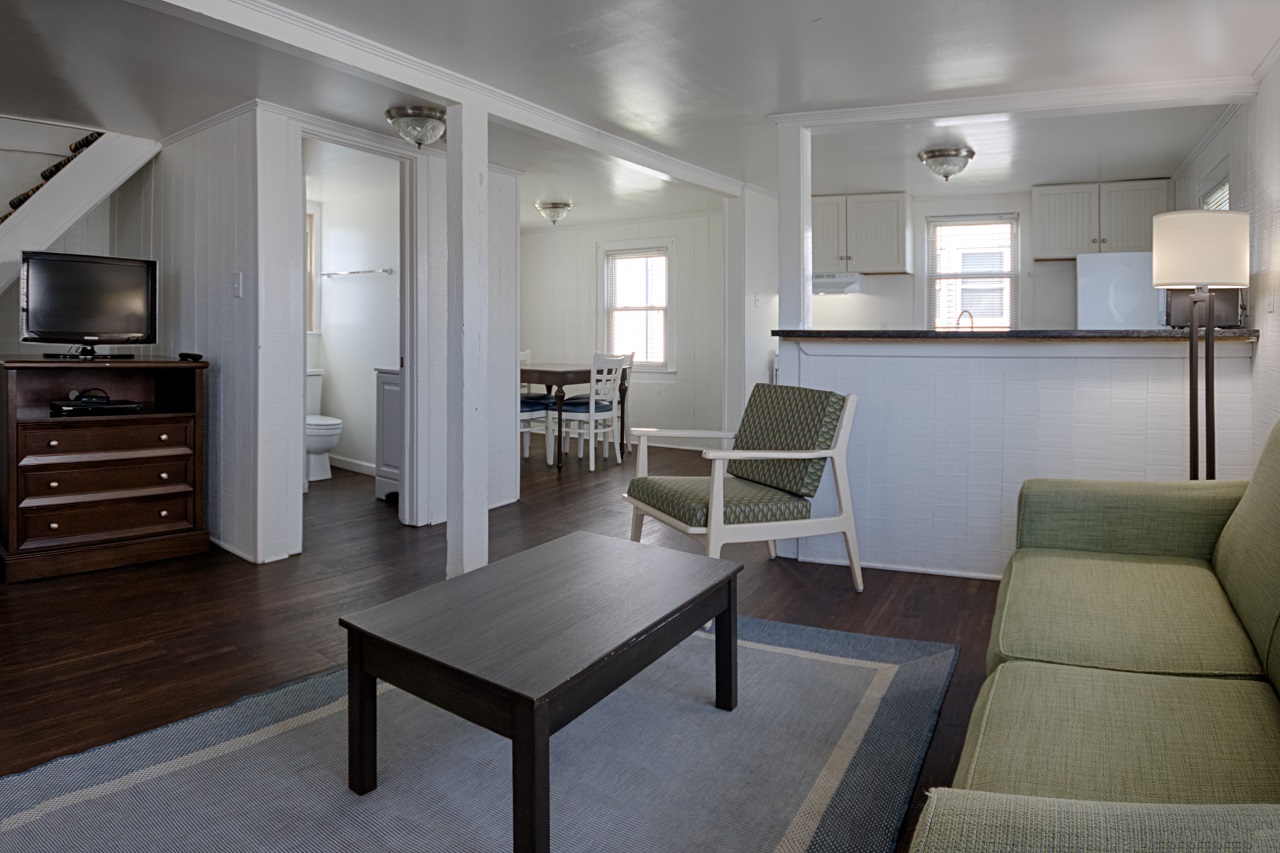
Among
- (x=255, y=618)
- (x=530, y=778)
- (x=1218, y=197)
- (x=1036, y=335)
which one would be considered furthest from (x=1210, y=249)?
(x=255, y=618)

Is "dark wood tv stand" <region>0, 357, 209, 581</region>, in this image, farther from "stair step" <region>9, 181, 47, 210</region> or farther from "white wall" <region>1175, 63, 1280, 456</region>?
"white wall" <region>1175, 63, 1280, 456</region>

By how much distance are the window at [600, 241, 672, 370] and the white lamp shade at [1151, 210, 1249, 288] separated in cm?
536

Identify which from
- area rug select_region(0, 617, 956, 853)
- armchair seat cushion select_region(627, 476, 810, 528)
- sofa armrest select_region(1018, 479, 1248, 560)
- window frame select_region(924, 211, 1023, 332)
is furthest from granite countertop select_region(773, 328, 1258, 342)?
window frame select_region(924, 211, 1023, 332)

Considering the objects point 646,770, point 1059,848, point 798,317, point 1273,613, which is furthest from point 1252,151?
point 1059,848

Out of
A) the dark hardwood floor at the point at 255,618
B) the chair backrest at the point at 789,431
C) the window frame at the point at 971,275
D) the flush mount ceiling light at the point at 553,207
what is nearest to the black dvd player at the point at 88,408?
the dark hardwood floor at the point at 255,618

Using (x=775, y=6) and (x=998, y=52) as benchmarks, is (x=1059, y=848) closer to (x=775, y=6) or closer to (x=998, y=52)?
(x=775, y=6)

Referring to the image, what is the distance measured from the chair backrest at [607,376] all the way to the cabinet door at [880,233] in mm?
2130

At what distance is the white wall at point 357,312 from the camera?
20.3 feet

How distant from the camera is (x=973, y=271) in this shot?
6.86 metres

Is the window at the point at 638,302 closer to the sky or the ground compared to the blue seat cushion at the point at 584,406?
closer to the sky

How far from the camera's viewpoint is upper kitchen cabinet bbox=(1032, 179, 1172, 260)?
5988 mm

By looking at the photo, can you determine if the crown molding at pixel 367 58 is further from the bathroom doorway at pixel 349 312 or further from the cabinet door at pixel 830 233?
the cabinet door at pixel 830 233

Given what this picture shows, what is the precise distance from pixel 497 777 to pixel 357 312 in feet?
16.9

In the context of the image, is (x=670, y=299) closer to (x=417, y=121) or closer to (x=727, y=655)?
(x=417, y=121)
